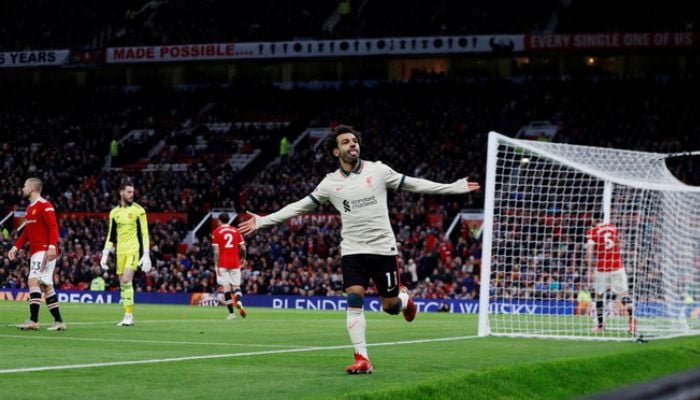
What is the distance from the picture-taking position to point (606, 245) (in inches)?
709

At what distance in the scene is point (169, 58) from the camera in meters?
54.2

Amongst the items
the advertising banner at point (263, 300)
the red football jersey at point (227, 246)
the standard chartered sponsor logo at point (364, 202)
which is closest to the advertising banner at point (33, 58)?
the advertising banner at point (263, 300)

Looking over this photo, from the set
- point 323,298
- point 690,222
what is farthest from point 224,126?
point 690,222

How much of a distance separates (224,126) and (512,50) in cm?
1486

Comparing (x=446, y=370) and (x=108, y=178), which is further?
(x=108, y=178)

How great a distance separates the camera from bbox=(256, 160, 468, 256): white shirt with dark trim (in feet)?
32.3

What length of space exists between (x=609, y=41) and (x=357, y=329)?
40.2 m

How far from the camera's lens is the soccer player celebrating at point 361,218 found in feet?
32.1

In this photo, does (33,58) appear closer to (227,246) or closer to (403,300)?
(227,246)

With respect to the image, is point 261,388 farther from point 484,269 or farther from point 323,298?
point 323,298

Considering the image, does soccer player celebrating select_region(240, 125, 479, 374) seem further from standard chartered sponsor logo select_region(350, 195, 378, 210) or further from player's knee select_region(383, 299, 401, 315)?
player's knee select_region(383, 299, 401, 315)

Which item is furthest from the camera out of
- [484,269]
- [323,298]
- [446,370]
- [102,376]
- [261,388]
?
[323,298]

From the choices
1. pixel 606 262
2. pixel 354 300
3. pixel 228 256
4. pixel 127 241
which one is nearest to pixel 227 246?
pixel 228 256

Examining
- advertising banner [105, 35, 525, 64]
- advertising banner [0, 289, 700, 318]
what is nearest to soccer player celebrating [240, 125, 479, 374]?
advertising banner [0, 289, 700, 318]
